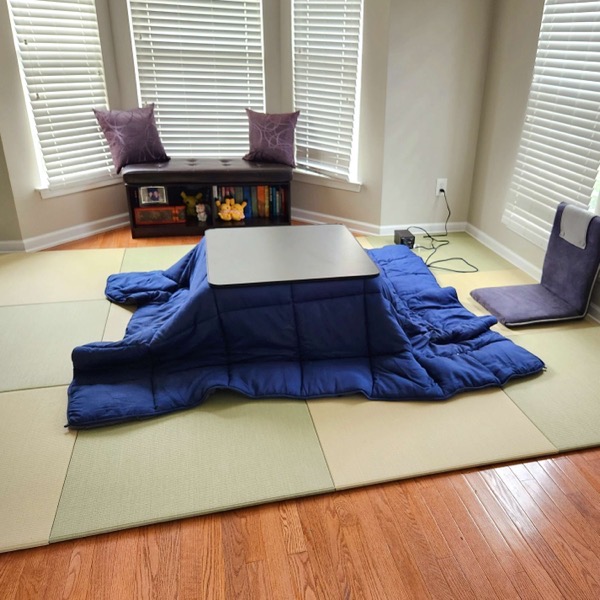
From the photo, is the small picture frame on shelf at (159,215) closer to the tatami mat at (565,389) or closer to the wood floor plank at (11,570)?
the tatami mat at (565,389)

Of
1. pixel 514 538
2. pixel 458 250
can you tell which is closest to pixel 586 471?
pixel 514 538

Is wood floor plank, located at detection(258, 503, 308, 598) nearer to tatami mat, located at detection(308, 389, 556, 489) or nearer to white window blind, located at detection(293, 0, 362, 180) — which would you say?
tatami mat, located at detection(308, 389, 556, 489)

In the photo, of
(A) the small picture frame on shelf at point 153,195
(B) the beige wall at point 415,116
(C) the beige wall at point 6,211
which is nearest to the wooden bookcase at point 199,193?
(A) the small picture frame on shelf at point 153,195

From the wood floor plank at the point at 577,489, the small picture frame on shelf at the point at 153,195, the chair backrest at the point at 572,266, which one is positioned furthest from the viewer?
the small picture frame on shelf at the point at 153,195

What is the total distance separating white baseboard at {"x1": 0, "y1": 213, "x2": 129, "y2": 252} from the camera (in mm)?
3523

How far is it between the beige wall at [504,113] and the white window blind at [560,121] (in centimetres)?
9

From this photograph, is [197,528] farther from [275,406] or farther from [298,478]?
[275,406]

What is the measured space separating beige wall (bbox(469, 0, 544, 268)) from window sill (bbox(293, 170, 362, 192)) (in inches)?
35.6

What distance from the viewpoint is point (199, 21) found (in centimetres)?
379

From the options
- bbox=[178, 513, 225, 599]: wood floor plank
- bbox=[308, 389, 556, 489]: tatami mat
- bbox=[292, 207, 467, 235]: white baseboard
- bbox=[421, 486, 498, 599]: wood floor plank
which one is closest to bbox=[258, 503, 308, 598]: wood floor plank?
bbox=[178, 513, 225, 599]: wood floor plank

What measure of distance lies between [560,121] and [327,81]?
1642mm

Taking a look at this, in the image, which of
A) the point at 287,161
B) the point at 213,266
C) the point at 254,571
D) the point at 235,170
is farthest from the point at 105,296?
the point at 254,571

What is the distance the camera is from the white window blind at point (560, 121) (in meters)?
2.65

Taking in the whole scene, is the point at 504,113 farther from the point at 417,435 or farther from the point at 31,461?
the point at 31,461
